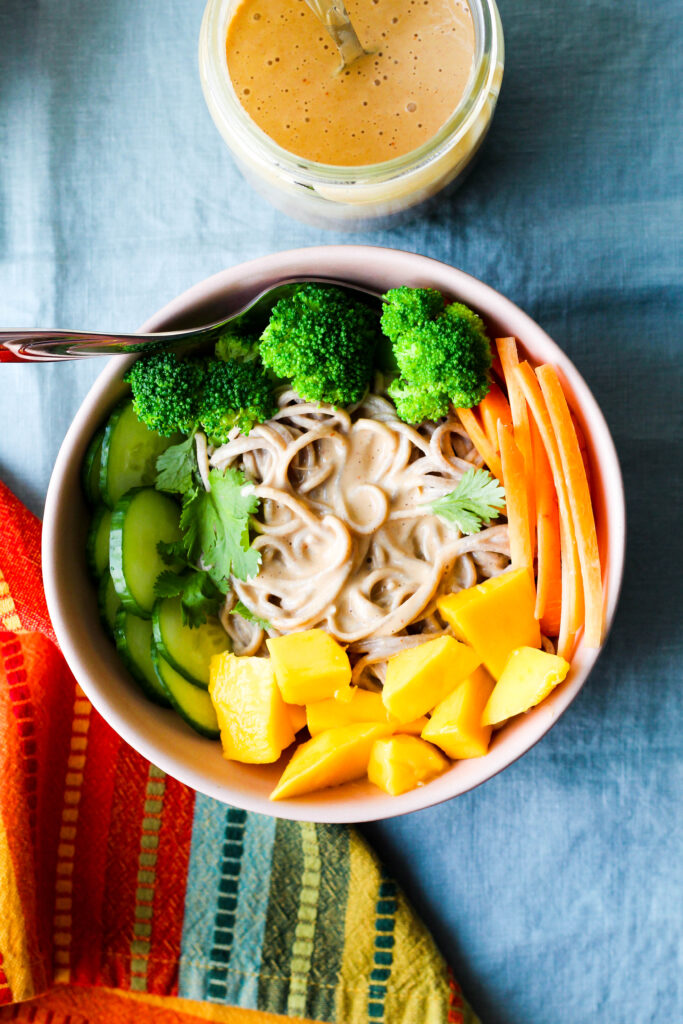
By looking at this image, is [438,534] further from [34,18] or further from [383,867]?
[34,18]

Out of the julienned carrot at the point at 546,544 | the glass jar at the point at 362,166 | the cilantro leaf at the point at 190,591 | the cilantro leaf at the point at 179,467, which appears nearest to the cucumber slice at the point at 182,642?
the cilantro leaf at the point at 190,591

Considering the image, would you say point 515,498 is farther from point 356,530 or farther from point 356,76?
point 356,76

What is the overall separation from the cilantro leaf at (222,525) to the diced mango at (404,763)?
0.47 metres

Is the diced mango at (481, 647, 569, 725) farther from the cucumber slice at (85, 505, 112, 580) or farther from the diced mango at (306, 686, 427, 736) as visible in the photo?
the cucumber slice at (85, 505, 112, 580)

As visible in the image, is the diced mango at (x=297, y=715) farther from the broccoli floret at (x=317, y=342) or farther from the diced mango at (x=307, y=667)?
the broccoli floret at (x=317, y=342)

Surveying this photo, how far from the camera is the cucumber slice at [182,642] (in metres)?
1.97

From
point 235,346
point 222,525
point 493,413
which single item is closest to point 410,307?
point 493,413

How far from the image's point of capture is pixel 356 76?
1.95 m

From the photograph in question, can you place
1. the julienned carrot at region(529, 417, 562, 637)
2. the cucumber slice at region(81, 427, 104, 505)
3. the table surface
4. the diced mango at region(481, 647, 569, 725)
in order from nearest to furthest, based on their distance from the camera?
1. the diced mango at region(481, 647, 569, 725)
2. the julienned carrot at region(529, 417, 562, 637)
3. the cucumber slice at region(81, 427, 104, 505)
4. the table surface

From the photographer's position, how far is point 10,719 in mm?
2336

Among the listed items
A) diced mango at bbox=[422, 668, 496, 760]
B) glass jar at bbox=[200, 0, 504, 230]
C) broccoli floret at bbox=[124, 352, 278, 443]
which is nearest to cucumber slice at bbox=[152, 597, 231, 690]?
broccoli floret at bbox=[124, 352, 278, 443]

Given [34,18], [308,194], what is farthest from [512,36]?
[34,18]

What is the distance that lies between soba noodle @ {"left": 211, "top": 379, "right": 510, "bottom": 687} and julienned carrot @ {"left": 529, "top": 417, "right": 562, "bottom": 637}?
0.11 m

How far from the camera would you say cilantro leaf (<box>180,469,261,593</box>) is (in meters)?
2.00
